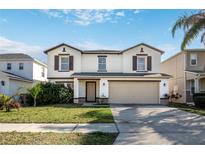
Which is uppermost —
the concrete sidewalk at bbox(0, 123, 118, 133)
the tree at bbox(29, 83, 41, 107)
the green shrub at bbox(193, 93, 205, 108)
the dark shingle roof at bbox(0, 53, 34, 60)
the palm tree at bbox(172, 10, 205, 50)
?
the palm tree at bbox(172, 10, 205, 50)

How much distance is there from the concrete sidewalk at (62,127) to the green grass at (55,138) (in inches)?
28.9

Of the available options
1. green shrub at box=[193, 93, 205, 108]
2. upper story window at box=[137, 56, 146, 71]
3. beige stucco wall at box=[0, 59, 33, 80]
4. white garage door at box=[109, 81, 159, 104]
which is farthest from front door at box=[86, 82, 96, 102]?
green shrub at box=[193, 93, 205, 108]

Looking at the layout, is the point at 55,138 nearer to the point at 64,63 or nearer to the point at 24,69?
the point at 64,63

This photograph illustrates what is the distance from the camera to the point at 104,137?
9.11 meters

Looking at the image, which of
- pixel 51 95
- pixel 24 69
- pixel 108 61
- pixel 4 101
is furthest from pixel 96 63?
pixel 4 101

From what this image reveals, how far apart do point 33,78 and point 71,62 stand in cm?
723

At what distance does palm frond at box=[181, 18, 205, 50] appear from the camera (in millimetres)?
17812

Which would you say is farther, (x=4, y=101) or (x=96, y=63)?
(x=96, y=63)

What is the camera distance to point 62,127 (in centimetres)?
1116

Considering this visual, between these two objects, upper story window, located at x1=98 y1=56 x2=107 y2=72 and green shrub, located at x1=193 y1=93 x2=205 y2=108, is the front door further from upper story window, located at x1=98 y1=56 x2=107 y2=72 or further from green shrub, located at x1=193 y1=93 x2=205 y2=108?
green shrub, located at x1=193 y1=93 x2=205 y2=108

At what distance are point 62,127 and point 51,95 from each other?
13.9m
